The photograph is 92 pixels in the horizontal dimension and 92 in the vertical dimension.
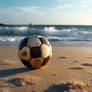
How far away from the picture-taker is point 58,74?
12.5 feet

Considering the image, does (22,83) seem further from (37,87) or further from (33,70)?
(33,70)

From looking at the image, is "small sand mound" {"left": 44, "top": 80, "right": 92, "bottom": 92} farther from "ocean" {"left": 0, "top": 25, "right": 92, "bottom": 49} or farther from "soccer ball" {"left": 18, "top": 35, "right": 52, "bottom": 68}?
"ocean" {"left": 0, "top": 25, "right": 92, "bottom": 49}

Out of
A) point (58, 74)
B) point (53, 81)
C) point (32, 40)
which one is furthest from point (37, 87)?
point (32, 40)

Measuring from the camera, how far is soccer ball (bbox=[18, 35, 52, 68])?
153 inches

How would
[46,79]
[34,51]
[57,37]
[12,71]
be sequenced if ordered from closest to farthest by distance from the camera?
[46,79] < [34,51] < [12,71] < [57,37]

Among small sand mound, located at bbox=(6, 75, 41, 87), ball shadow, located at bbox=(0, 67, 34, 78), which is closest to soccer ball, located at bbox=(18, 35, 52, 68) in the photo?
ball shadow, located at bbox=(0, 67, 34, 78)

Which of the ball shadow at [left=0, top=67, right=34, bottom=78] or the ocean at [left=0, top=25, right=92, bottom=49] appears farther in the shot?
the ocean at [left=0, top=25, right=92, bottom=49]

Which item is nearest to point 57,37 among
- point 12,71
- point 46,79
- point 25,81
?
point 12,71

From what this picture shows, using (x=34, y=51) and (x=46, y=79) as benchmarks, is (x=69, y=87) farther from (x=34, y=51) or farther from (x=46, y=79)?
(x=34, y=51)

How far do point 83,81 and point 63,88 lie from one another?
575 millimetres

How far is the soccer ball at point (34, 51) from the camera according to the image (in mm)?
3877

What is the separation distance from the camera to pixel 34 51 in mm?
3865

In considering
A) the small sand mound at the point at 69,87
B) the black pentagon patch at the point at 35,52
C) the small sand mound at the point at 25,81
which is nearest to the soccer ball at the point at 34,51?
the black pentagon patch at the point at 35,52

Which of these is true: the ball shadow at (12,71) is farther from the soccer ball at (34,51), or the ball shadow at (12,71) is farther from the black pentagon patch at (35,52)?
the black pentagon patch at (35,52)
